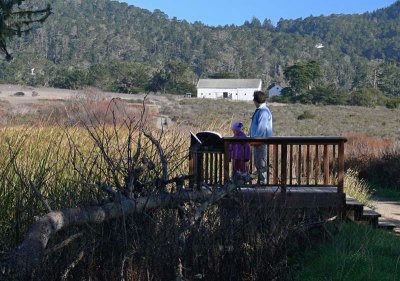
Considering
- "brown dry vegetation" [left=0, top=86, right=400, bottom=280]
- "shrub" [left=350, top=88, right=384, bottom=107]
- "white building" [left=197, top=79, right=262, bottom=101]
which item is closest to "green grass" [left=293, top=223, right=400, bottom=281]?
"brown dry vegetation" [left=0, top=86, right=400, bottom=280]

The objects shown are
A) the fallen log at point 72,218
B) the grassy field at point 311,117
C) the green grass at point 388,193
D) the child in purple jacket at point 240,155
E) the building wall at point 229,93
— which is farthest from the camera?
the building wall at point 229,93

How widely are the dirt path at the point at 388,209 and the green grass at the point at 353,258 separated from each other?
330cm

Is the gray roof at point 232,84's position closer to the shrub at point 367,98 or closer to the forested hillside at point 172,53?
the forested hillside at point 172,53

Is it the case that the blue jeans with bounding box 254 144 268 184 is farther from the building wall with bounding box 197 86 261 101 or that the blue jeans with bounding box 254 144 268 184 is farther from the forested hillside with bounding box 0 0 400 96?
the building wall with bounding box 197 86 261 101

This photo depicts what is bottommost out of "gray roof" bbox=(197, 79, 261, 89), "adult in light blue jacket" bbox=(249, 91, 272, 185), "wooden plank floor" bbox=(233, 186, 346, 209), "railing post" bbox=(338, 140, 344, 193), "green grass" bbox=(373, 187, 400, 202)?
"green grass" bbox=(373, 187, 400, 202)

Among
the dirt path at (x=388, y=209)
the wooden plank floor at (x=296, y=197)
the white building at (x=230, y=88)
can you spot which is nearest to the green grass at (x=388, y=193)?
the dirt path at (x=388, y=209)

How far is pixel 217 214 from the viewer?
8.34 m

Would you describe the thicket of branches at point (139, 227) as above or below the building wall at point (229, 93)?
below

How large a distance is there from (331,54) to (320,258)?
170 m

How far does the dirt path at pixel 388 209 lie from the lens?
14209 millimetres

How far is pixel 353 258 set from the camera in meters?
7.99

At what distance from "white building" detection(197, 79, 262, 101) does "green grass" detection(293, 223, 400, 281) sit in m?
88.2

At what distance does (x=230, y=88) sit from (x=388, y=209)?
87.7 meters

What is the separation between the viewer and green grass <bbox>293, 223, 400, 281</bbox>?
7508mm
